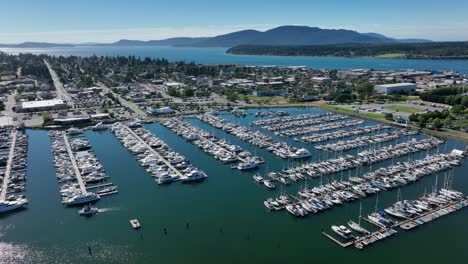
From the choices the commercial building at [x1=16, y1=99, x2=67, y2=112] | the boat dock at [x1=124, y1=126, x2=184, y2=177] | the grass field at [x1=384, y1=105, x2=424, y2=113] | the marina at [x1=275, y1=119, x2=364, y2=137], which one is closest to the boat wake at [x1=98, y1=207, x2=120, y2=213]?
the boat dock at [x1=124, y1=126, x2=184, y2=177]

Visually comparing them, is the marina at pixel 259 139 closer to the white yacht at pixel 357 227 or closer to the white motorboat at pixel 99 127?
the white yacht at pixel 357 227

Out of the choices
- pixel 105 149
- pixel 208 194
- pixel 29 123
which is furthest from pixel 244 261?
pixel 29 123

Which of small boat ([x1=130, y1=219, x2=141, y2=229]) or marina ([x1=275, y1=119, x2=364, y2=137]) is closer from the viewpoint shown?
small boat ([x1=130, y1=219, x2=141, y2=229])

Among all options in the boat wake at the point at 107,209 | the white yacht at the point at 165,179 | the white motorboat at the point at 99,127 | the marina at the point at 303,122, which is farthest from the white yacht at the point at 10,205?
the marina at the point at 303,122

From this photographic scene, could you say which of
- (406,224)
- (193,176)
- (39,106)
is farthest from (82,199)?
(39,106)

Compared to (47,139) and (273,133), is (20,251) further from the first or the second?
(273,133)

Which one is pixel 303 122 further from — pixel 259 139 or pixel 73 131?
pixel 73 131

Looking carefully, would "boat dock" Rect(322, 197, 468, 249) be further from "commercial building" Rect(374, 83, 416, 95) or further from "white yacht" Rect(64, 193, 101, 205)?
"commercial building" Rect(374, 83, 416, 95)
